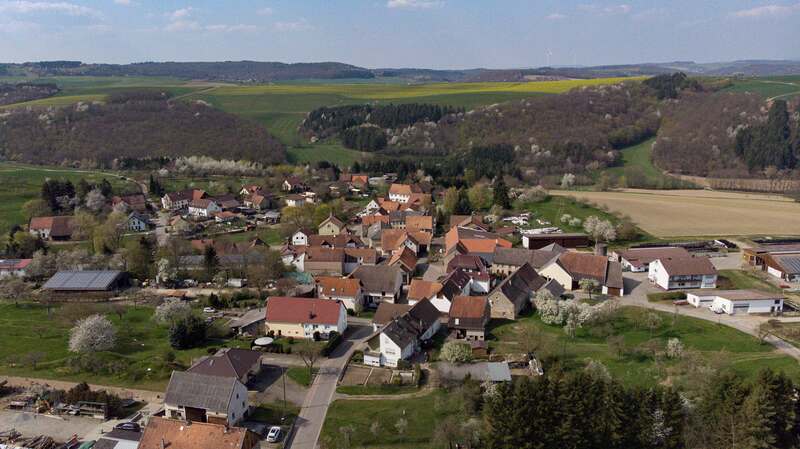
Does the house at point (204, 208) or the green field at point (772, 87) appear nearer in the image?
the house at point (204, 208)

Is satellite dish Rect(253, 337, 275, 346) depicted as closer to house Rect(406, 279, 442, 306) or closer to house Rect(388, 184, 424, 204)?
house Rect(406, 279, 442, 306)

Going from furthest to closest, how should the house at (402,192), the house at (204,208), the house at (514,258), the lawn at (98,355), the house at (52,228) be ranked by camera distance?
the house at (402,192) < the house at (204,208) < the house at (52,228) < the house at (514,258) < the lawn at (98,355)

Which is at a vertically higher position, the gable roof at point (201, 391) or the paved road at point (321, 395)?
the gable roof at point (201, 391)

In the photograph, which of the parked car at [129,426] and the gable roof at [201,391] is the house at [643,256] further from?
the parked car at [129,426]

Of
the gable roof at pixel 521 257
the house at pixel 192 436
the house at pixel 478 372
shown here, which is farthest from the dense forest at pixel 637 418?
the gable roof at pixel 521 257

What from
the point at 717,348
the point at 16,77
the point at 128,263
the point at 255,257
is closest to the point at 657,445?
the point at 717,348

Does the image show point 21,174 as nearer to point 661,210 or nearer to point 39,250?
point 39,250

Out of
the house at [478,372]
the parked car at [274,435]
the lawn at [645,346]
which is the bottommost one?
the parked car at [274,435]
